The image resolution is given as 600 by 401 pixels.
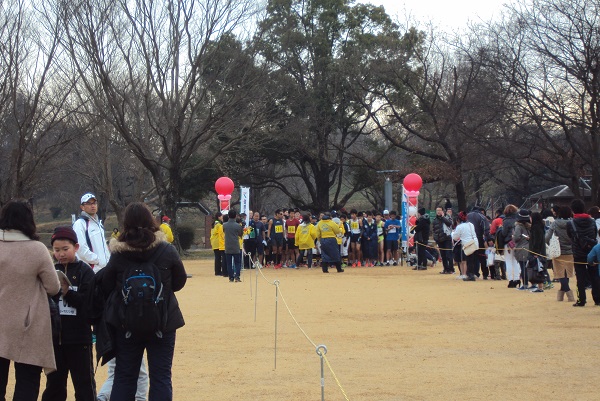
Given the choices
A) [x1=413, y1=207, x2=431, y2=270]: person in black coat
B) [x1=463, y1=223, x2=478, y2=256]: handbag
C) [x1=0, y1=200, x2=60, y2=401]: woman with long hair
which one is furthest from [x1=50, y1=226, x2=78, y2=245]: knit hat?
[x1=413, y1=207, x2=431, y2=270]: person in black coat

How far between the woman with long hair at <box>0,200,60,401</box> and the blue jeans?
16.2m

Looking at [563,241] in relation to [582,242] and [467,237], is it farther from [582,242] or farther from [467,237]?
[467,237]

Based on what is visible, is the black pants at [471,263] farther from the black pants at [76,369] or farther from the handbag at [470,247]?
the black pants at [76,369]

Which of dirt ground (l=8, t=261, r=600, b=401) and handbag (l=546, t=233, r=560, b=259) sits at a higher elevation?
handbag (l=546, t=233, r=560, b=259)

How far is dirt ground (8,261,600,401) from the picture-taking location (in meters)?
8.15

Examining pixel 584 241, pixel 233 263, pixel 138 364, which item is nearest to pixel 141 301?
pixel 138 364

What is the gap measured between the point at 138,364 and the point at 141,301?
554 millimetres

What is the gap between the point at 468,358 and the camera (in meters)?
9.84

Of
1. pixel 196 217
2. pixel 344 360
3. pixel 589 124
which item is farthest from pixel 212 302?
pixel 196 217

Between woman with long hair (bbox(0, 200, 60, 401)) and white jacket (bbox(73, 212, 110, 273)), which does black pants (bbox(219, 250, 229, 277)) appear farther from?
woman with long hair (bbox(0, 200, 60, 401))

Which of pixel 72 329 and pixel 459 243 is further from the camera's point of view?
pixel 459 243

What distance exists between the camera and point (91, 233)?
27.2 feet

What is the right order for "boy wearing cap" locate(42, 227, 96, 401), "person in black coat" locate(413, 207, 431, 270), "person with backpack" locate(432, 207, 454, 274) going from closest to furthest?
"boy wearing cap" locate(42, 227, 96, 401), "person with backpack" locate(432, 207, 454, 274), "person in black coat" locate(413, 207, 431, 270)

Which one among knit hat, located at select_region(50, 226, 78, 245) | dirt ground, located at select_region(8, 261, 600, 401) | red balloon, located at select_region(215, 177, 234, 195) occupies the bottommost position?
dirt ground, located at select_region(8, 261, 600, 401)
